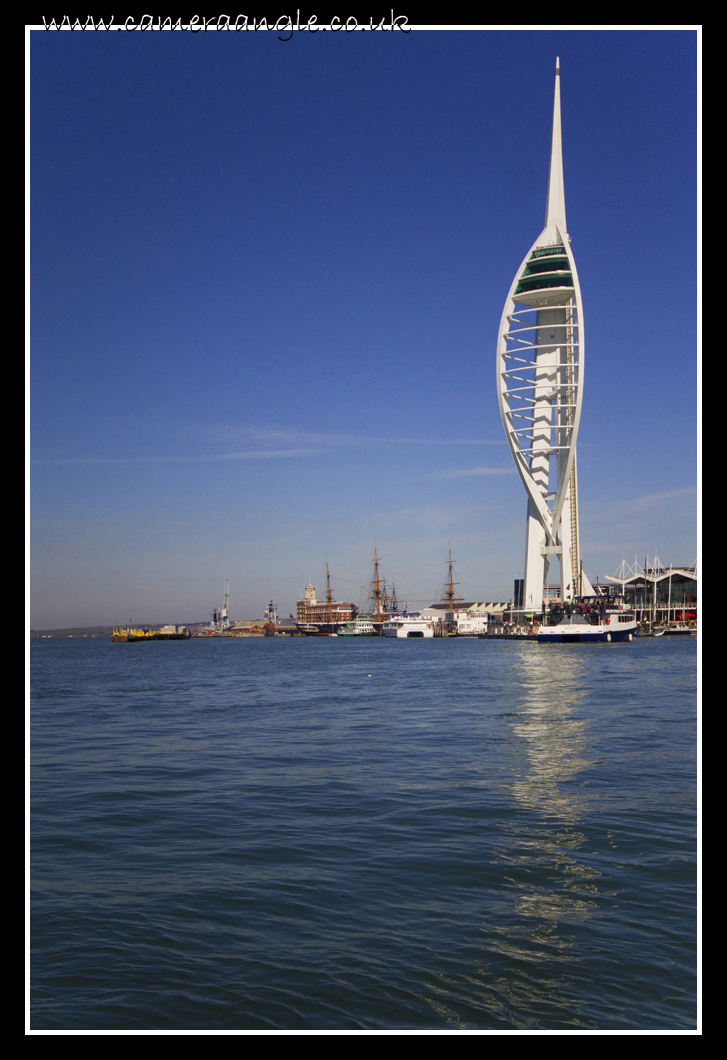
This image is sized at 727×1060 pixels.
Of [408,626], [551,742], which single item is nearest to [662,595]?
[408,626]

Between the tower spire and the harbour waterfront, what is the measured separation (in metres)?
89.0

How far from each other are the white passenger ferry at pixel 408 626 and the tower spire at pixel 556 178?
237 ft

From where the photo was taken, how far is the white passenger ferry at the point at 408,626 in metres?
138

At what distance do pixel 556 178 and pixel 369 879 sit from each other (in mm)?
105052

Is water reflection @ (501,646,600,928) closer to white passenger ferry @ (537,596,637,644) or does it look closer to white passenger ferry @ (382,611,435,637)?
white passenger ferry @ (537,596,637,644)

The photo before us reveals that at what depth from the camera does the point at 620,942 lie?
261 inches

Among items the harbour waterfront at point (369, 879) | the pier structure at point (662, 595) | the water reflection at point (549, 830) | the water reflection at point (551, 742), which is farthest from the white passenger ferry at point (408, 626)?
the harbour waterfront at point (369, 879)

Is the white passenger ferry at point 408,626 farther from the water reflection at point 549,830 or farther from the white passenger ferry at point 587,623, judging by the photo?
the water reflection at point 549,830

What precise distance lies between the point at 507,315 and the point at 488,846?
286 feet

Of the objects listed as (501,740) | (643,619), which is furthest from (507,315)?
(501,740)

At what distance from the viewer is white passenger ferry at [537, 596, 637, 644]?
75.4m
